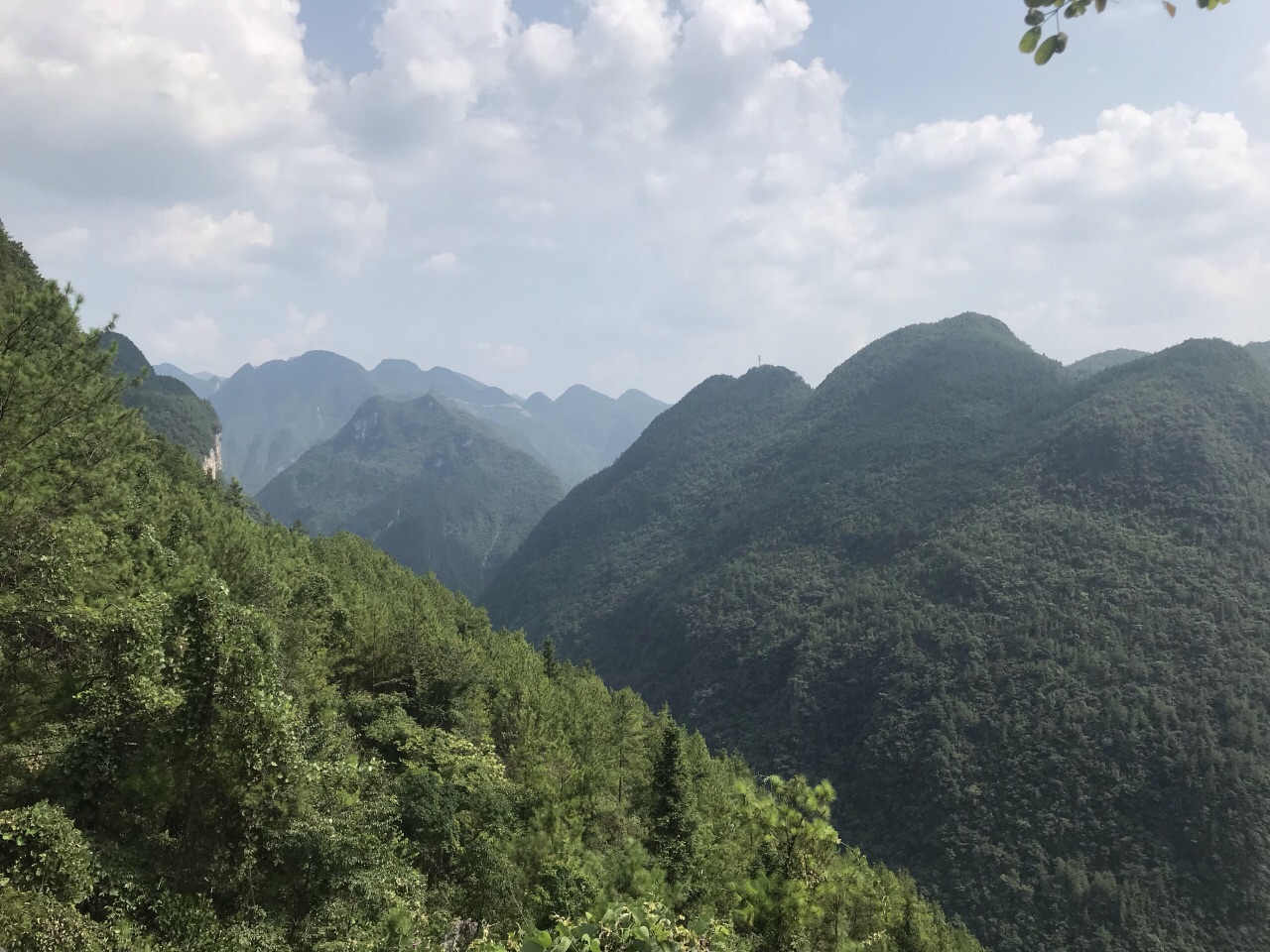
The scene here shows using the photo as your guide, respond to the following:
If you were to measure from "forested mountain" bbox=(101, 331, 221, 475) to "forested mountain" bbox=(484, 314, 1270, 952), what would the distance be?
97.2m

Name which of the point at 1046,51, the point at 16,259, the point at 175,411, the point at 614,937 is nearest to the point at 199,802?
the point at 614,937

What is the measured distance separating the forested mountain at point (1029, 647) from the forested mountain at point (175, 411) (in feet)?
319

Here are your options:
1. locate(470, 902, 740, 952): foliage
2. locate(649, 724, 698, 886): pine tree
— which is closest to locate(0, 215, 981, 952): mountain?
locate(470, 902, 740, 952): foliage

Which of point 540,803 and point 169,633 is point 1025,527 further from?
point 169,633

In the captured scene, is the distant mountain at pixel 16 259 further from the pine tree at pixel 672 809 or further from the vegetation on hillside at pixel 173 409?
the pine tree at pixel 672 809

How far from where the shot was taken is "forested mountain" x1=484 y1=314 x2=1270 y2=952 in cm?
8381

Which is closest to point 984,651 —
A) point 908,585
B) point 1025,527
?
point 908,585

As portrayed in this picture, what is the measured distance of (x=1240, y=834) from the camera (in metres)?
82.1

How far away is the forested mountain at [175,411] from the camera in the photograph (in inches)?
4550

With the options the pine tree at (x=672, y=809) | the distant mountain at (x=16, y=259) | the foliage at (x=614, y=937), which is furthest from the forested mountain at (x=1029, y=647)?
the distant mountain at (x=16, y=259)

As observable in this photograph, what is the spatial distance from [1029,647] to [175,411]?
16817cm

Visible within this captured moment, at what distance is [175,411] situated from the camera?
13438 centimetres

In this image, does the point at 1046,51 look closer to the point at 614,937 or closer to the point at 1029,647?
the point at 614,937

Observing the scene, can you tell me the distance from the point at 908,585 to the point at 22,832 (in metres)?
148
